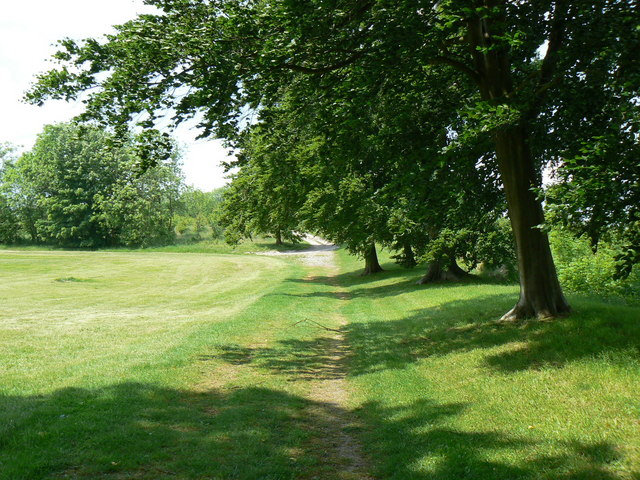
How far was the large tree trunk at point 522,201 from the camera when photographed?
10945 mm

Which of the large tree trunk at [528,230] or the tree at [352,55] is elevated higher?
the tree at [352,55]

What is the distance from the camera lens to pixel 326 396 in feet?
28.4

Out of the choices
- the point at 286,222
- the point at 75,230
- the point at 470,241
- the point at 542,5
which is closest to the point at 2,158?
the point at 75,230

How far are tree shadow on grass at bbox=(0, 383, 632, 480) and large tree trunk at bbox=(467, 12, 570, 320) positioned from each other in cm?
473

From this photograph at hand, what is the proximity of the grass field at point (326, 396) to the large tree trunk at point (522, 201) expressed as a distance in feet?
2.12

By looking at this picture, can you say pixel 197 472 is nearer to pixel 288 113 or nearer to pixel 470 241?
pixel 288 113

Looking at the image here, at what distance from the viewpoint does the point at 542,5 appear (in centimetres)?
923

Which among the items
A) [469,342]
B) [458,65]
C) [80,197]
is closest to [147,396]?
[469,342]

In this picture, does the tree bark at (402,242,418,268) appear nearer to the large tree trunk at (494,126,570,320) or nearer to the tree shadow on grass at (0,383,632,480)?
the large tree trunk at (494,126,570,320)

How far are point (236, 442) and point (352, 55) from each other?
321 inches

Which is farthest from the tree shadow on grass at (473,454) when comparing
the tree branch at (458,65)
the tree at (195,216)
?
the tree at (195,216)

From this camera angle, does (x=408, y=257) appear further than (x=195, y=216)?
No

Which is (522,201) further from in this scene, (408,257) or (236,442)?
(408,257)

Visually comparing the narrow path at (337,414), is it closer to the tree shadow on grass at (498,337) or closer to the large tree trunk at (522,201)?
the tree shadow on grass at (498,337)
